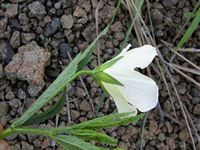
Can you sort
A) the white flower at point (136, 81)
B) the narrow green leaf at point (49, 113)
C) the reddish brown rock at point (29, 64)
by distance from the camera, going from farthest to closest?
1. the reddish brown rock at point (29, 64)
2. the narrow green leaf at point (49, 113)
3. the white flower at point (136, 81)

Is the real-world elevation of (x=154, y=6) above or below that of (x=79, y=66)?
below

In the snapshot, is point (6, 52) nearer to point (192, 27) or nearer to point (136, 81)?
point (192, 27)

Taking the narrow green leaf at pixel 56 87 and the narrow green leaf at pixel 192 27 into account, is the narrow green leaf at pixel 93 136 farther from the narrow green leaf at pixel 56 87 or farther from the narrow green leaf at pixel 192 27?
the narrow green leaf at pixel 192 27

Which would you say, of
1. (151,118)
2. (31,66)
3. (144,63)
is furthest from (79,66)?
(151,118)

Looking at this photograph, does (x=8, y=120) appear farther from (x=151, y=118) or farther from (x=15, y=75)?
(x=151, y=118)

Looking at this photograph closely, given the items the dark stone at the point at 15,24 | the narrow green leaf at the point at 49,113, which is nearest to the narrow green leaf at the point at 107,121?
the narrow green leaf at the point at 49,113

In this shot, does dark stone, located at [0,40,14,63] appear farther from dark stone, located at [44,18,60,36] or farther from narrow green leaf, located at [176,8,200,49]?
narrow green leaf, located at [176,8,200,49]

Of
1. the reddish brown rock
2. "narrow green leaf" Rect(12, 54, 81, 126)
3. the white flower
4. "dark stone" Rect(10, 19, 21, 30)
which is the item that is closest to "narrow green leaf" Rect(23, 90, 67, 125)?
"narrow green leaf" Rect(12, 54, 81, 126)
